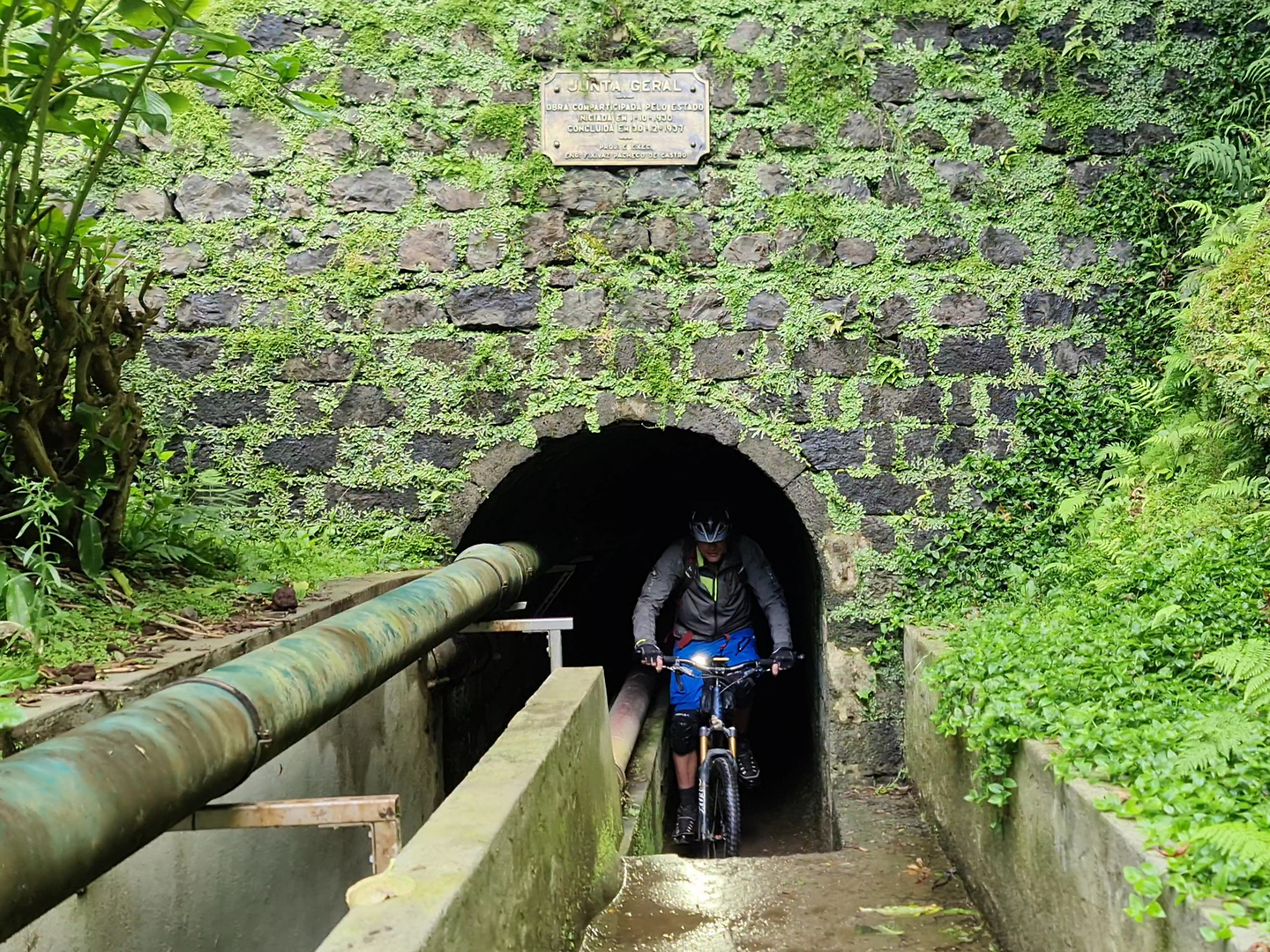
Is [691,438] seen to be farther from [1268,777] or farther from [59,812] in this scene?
[59,812]

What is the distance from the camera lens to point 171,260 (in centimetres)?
561

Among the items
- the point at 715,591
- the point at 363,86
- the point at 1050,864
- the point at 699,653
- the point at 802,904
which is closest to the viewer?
the point at 1050,864

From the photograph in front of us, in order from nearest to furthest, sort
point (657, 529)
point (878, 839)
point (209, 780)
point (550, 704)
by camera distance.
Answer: point (209, 780), point (550, 704), point (878, 839), point (657, 529)

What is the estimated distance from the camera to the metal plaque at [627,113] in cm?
561

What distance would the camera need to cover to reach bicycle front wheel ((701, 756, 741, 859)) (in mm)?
5965

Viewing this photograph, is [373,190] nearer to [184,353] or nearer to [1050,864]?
[184,353]

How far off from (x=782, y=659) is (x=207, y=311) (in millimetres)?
4040

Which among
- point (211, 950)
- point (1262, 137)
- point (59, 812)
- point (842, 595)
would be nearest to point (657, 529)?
point (842, 595)

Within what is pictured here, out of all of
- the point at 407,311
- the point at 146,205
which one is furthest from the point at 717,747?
the point at 146,205

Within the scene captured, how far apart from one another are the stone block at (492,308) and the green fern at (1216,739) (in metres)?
4.04

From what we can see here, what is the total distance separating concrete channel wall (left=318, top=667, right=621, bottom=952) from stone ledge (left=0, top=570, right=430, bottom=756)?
2.96 ft

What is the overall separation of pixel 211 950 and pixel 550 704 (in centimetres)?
128

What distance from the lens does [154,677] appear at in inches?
106

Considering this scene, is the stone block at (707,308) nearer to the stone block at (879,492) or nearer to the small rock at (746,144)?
the small rock at (746,144)
